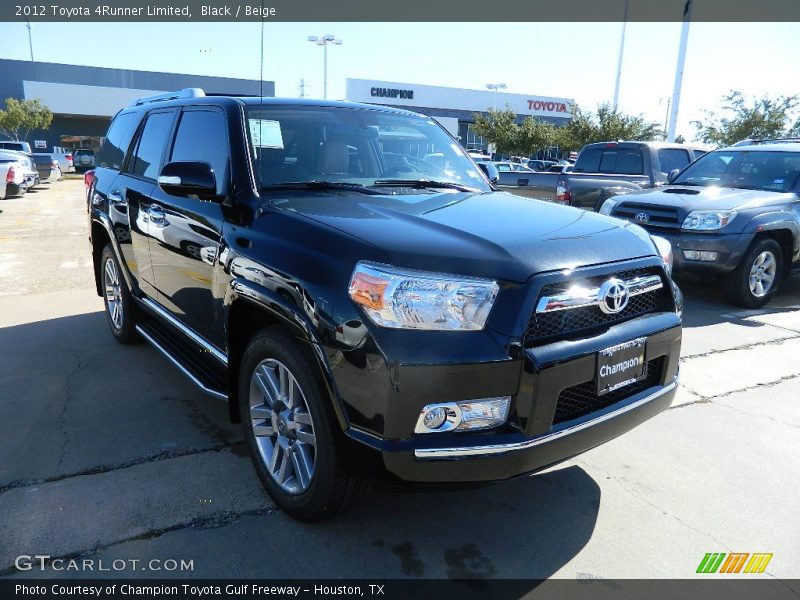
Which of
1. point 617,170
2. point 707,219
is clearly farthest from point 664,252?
point 617,170

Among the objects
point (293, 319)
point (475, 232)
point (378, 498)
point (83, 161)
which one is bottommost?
point (378, 498)

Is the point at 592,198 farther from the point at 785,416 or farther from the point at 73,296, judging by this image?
the point at 73,296

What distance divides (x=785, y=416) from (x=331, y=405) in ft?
11.0

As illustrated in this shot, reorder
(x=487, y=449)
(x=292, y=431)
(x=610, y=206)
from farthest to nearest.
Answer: (x=610, y=206) < (x=292, y=431) < (x=487, y=449)

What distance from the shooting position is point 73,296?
693 cm

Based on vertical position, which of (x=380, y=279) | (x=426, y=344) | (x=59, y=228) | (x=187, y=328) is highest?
(x=380, y=279)

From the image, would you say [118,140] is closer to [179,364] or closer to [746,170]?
[179,364]

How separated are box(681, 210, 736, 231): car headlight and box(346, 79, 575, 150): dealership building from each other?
150 ft

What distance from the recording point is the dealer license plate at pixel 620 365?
96.3 inches

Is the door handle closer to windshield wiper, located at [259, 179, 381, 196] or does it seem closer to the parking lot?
windshield wiper, located at [259, 179, 381, 196]

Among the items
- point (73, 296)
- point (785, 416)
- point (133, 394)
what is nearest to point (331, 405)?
point (133, 394)

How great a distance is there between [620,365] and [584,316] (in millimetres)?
279

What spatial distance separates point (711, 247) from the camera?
663 cm

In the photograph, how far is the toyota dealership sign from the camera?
52.6m
